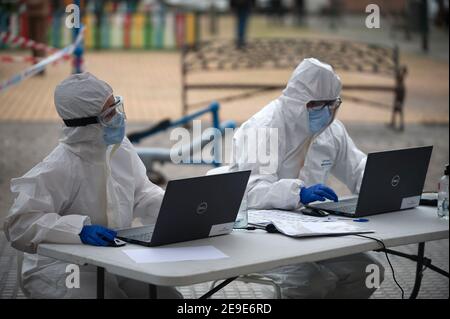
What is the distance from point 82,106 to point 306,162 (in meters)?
1.65

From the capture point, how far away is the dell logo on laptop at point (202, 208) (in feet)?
14.1

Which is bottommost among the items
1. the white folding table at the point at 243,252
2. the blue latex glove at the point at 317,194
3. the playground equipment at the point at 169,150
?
the playground equipment at the point at 169,150

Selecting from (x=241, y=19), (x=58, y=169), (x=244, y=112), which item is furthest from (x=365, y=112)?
(x=58, y=169)

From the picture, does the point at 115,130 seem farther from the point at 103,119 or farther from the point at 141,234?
the point at 141,234

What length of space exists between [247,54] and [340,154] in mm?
8317

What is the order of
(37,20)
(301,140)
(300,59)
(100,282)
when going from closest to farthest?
1. (100,282)
2. (301,140)
3. (300,59)
4. (37,20)

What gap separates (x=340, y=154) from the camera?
602cm

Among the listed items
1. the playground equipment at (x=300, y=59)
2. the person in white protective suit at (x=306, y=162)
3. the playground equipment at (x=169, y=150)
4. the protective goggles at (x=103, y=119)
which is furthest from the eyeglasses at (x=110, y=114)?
the playground equipment at (x=300, y=59)

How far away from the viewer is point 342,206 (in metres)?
5.18

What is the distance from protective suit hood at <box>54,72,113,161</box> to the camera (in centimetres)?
459

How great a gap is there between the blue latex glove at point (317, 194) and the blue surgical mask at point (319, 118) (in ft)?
2.13

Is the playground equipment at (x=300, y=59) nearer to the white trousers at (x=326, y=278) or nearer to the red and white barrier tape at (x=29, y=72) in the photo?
the red and white barrier tape at (x=29, y=72)

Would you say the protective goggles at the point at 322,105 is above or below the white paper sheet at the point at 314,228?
above

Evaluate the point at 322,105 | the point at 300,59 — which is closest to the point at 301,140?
the point at 322,105
